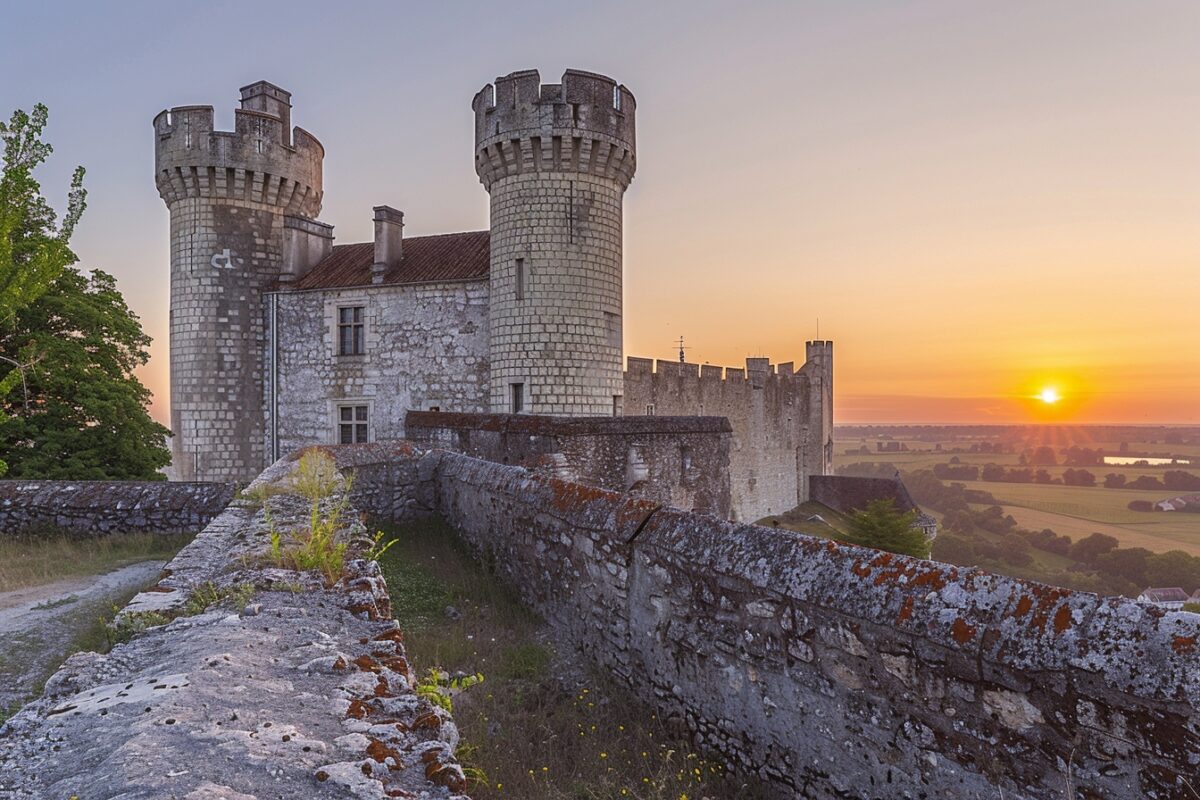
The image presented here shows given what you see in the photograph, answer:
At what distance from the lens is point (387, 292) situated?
19953 mm

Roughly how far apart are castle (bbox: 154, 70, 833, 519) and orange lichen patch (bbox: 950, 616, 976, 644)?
47.5 ft

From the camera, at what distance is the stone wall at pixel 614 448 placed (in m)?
12.4

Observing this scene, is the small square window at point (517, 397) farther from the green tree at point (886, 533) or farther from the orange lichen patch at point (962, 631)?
the orange lichen patch at point (962, 631)

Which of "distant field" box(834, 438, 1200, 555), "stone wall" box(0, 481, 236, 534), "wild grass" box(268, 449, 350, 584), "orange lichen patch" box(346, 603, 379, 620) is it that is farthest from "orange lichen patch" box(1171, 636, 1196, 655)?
"distant field" box(834, 438, 1200, 555)

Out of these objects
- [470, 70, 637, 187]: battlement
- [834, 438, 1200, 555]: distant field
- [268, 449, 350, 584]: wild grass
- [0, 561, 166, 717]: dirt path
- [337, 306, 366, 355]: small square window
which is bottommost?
[834, 438, 1200, 555]: distant field

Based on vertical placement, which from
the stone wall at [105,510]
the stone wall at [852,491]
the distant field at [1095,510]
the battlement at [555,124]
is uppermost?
the battlement at [555,124]

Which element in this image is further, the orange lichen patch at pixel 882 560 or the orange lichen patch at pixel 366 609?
the orange lichen patch at pixel 366 609

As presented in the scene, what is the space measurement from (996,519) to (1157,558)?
16.5 m

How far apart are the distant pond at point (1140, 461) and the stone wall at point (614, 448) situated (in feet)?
455

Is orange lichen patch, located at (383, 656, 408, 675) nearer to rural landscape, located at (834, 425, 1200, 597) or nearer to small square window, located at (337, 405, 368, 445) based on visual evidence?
small square window, located at (337, 405, 368, 445)

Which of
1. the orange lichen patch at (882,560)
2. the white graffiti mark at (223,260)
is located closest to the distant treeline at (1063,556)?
the white graffiti mark at (223,260)

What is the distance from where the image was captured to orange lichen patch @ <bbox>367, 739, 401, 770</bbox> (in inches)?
87.2

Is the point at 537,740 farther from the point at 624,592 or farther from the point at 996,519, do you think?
the point at 996,519

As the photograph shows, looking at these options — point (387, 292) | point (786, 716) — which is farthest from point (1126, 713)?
point (387, 292)
